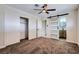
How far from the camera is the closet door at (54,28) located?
1550 millimetres

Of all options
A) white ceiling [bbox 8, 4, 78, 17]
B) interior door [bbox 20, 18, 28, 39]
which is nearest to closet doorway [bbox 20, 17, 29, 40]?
interior door [bbox 20, 18, 28, 39]

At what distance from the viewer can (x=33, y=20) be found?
171 cm

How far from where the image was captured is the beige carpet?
4.63 ft

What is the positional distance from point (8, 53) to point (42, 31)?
0.72 m

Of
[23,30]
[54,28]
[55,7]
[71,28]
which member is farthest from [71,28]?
[23,30]

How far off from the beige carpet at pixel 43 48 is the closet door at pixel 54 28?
9cm

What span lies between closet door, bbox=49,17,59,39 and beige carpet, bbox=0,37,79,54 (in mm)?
93

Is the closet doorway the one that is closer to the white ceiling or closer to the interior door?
the interior door

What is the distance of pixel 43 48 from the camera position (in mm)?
1447

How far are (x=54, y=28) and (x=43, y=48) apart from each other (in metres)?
0.43

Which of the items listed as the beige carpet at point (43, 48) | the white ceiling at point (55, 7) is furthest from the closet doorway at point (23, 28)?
the white ceiling at point (55, 7)
